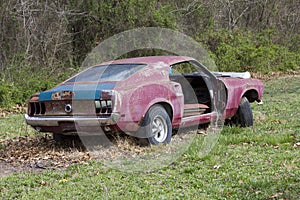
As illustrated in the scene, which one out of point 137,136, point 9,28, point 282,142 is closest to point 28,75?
point 9,28

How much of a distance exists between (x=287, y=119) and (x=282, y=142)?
98.1 inches

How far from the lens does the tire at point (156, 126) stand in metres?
6.64

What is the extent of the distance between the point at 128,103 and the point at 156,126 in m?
0.75

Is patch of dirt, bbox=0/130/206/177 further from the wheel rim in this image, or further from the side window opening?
the side window opening

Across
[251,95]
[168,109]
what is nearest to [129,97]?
[168,109]

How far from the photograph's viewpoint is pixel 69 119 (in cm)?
648

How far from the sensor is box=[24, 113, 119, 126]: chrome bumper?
245 inches

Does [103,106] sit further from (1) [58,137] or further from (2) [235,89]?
(2) [235,89]

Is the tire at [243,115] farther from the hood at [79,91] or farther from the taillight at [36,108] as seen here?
the taillight at [36,108]

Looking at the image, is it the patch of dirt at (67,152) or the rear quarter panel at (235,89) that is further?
the rear quarter panel at (235,89)

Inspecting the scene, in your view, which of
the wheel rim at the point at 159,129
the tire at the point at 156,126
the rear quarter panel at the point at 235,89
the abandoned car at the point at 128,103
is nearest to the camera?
the abandoned car at the point at 128,103

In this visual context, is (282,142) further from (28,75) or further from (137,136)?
(28,75)

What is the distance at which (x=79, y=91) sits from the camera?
652cm

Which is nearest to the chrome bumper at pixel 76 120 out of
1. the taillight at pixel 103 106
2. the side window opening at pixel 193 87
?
the taillight at pixel 103 106
